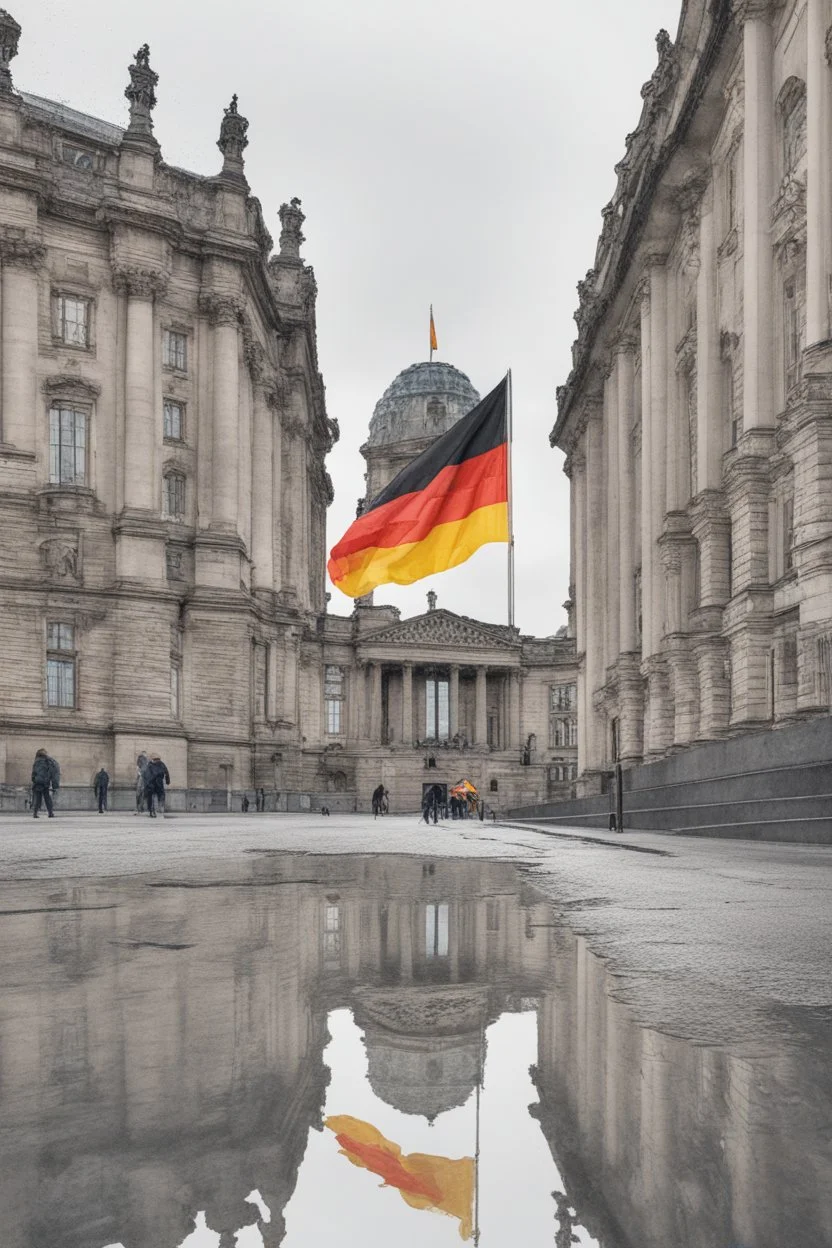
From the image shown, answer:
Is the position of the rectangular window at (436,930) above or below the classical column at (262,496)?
below

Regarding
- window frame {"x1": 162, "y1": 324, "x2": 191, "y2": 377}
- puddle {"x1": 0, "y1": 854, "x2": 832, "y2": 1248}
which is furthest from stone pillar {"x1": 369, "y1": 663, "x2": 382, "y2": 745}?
puddle {"x1": 0, "y1": 854, "x2": 832, "y2": 1248}

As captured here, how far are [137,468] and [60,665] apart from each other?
730 cm

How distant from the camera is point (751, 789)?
15266mm

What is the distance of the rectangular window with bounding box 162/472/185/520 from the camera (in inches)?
1761

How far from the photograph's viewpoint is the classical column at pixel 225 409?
45188mm

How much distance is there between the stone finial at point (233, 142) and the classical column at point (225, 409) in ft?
20.0

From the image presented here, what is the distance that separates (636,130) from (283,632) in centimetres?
2526

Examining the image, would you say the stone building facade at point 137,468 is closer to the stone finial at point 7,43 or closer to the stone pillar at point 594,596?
the stone finial at point 7,43

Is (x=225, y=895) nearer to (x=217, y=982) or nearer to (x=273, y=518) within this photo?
(x=217, y=982)

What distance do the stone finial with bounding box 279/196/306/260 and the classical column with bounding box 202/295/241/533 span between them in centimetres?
1666

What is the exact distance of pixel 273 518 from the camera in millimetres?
53156

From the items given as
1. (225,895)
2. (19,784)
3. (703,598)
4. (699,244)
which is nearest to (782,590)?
(703,598)

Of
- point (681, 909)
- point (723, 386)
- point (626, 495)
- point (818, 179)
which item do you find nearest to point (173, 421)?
point (626, 495)

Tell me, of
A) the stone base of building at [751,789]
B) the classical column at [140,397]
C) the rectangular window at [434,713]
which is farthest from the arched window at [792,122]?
the rectangular window at [434,713]
